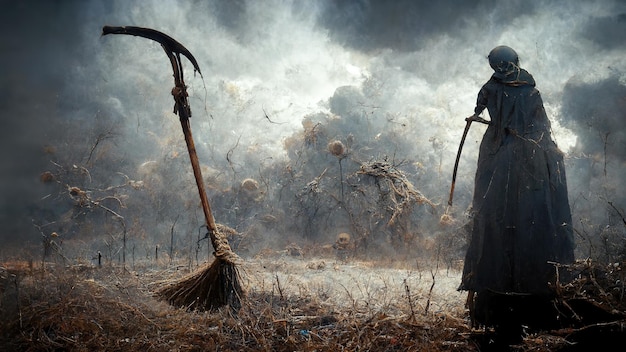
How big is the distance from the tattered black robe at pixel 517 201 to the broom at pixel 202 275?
2444 millimetres

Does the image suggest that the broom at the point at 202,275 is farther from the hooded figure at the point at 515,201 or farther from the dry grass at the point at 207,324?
the hooded figure at the point at 515,201

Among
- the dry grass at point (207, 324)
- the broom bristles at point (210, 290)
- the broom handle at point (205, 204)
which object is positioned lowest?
the dry grass at point (207, 324)

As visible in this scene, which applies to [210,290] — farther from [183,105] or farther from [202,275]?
[183,105]

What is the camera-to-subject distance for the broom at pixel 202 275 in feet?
15.4

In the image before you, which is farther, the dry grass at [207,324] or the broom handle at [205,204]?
the broom handle at [205,204]

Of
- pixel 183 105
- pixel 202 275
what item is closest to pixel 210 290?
pixel 202 275

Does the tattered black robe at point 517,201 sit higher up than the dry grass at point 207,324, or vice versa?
the tattered black robe at point 517,201

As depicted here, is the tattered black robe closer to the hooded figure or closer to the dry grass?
the hooded figure

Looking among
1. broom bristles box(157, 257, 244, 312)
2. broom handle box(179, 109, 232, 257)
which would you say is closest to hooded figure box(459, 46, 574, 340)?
broom bristles box(157, 257, 244, 312)

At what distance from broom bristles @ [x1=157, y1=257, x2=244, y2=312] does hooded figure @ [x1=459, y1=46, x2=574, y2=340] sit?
244 cm

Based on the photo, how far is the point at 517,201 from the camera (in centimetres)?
407

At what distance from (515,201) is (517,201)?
18mm

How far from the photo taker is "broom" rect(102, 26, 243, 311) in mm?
4684

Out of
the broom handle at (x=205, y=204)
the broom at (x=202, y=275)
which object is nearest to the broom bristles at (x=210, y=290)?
the broom at (x=202, y=275)
